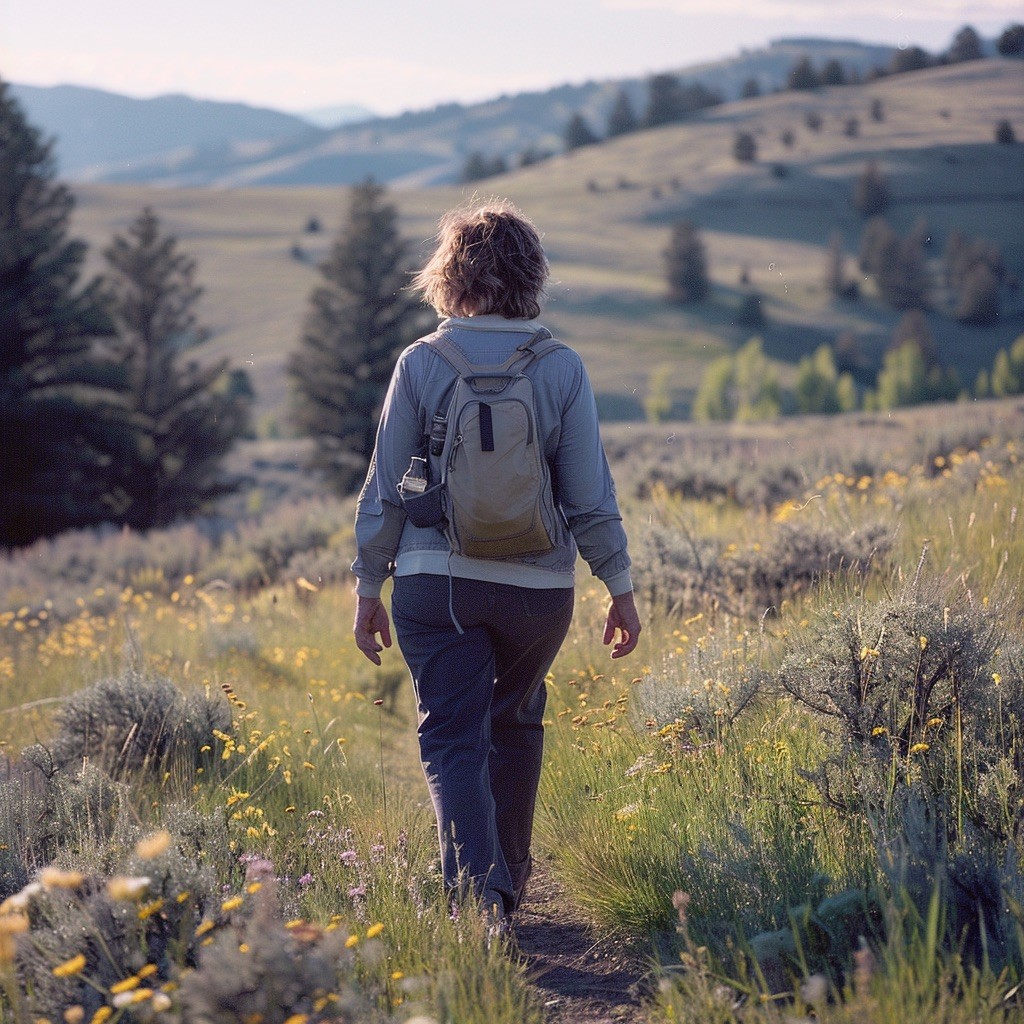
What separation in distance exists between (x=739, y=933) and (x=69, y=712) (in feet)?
10.8

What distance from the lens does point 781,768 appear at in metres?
3.59

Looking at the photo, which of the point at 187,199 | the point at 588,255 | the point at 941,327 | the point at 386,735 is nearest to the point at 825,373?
the point at 941,327

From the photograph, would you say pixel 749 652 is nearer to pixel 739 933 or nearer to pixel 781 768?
pixel 781 768

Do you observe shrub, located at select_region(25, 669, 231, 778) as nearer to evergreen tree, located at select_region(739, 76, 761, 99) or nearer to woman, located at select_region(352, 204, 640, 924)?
woman, located at select_region(352, 204, 640, 924)

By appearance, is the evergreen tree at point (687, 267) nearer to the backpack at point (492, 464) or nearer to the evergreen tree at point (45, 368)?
the evergreen tree at point (45, 368)

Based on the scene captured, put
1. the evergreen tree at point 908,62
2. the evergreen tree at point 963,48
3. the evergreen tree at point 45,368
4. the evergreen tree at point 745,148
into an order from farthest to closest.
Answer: the evergreen tree at point 908,62 → the evergreen tree at point 963,48 → the evergreen tree at point 745,148 → the evergreen tree at point 45,368

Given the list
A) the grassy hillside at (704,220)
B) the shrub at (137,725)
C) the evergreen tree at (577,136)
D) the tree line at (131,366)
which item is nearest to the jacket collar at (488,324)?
the shrub at (137,725)

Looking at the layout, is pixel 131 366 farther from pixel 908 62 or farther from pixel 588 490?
pixel 908 62

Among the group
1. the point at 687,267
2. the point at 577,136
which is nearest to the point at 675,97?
the point at 577,136

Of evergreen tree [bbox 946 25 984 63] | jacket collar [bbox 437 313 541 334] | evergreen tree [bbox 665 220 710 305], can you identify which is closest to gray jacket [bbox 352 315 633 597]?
jacket collar [bbox 437 313 541 334]

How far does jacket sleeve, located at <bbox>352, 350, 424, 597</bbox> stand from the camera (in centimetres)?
321

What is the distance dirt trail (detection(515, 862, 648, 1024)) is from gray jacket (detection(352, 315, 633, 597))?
1.03m

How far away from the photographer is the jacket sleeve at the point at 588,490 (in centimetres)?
321

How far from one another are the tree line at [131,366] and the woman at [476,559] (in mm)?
25822
